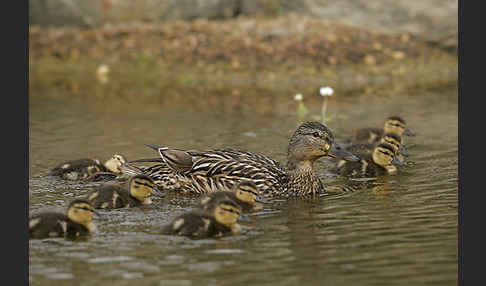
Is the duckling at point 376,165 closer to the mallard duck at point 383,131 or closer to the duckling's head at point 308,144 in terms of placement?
the duckling's head at point 308,144

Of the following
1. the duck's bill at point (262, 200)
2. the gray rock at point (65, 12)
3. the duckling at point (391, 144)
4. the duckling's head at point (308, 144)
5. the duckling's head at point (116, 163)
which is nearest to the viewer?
the duck's bill at point (262, 200)

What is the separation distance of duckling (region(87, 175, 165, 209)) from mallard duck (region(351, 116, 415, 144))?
290 centimetres

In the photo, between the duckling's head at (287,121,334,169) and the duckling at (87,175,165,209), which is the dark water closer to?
the duckling at (87,175,165,209)

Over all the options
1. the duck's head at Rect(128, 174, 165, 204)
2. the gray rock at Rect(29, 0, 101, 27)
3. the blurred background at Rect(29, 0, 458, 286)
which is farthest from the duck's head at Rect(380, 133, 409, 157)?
the gray rock at Rect(29, 0, 101, 27)

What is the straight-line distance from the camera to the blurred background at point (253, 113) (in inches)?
190

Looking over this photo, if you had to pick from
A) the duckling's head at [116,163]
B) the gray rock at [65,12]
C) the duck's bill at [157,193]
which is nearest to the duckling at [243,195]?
the duck's bill at [157,193]

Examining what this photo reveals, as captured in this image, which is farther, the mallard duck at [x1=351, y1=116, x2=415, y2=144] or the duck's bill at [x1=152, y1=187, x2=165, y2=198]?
the mallard duck at [x1=351, y1=116, x2=415, y2=144]

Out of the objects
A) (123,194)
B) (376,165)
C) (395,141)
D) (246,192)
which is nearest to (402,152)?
(395,141)

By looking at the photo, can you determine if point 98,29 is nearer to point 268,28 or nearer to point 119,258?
point 268,28

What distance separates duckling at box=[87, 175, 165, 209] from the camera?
6.01 meters

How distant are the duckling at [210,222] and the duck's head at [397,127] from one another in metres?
3.22

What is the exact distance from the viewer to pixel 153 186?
6.29m

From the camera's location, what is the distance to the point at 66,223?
5355mm

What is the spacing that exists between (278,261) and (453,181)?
8.09 ft
